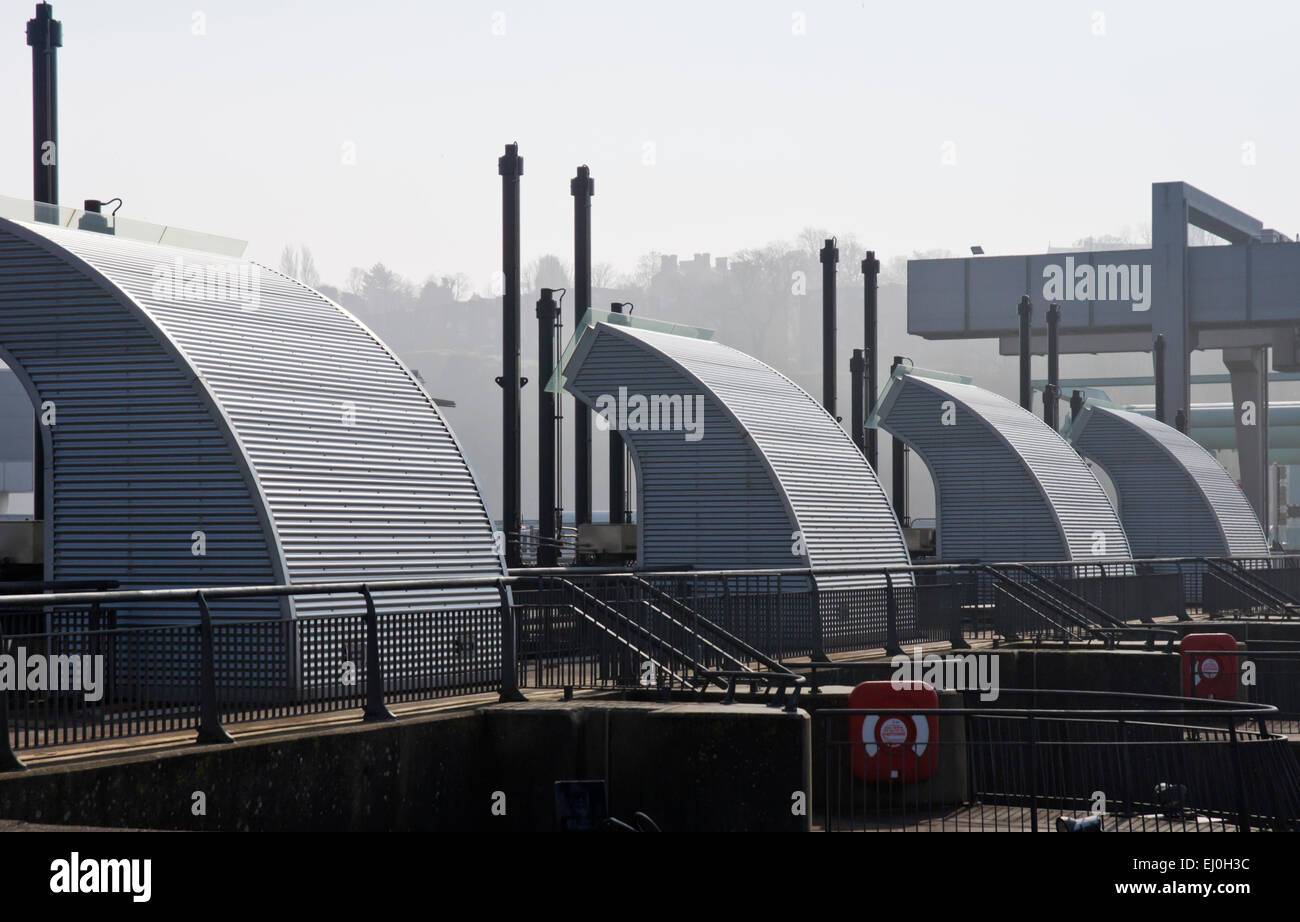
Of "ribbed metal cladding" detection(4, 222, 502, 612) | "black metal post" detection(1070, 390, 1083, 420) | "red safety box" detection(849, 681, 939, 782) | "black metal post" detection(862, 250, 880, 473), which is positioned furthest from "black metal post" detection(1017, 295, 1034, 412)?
"red safety box" detection(849, 681, 939, 782)

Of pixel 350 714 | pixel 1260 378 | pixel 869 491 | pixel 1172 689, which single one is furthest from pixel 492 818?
pixel 1260 378

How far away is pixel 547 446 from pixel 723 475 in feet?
32.2

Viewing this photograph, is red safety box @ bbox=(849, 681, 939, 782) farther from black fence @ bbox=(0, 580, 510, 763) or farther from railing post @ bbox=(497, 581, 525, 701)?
black fence @ bbox=(0, 580, 510, 763)

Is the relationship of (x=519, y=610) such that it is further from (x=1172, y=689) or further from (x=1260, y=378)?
(x=1260, y=378)

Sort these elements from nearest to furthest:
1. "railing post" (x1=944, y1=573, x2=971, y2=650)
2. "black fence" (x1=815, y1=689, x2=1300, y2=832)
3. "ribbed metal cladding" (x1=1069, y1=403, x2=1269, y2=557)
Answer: "black fence" (x1=815, y1=689, x2=1300, y2=832), "railing post" (x1=944, y1=573, x2=971, y2=650), "ribbed metal cladding" (x1=1069, y1=403, x2=1269, y2=557)

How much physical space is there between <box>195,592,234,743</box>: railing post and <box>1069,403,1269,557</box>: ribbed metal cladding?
4018 cm

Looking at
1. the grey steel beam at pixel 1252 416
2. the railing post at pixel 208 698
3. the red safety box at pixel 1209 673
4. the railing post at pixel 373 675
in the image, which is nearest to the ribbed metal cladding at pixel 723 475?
the red safety box at pixel 1209 673

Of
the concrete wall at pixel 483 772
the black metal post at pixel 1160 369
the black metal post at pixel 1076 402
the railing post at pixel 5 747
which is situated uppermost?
the black metal post at pixel 1160 369

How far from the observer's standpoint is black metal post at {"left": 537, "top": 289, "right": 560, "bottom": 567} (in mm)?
36031

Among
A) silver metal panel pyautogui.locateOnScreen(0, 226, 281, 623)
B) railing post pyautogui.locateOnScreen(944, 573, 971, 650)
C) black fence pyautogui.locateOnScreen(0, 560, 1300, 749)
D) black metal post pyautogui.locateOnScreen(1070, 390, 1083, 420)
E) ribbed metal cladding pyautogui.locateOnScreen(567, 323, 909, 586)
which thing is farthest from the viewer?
black metal post pyautogui.locateOnScreen(1070, 390, 1083, 420)

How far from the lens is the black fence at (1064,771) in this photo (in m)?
12.5

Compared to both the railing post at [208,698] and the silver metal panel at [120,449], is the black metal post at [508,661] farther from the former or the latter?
the railing post at [208,698]

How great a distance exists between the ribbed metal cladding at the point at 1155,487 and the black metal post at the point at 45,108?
1271 inches

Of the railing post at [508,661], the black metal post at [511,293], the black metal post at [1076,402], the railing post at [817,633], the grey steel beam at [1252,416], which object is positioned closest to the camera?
the railing post at [508,661]
